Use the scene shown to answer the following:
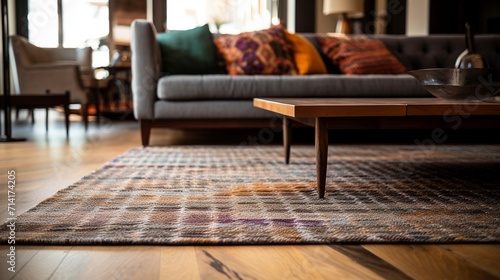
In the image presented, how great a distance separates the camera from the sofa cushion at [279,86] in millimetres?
3010

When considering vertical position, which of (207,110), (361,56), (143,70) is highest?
(361,56)

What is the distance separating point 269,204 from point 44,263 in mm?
660

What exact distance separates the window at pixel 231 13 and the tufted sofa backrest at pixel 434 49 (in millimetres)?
4073

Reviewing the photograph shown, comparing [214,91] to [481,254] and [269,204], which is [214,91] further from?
[481,254]

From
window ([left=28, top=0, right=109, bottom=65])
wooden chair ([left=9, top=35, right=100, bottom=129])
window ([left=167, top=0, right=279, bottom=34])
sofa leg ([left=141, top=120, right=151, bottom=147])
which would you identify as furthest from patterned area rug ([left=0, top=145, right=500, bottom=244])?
window ([left=167, top=0, right=279, bottom=34])

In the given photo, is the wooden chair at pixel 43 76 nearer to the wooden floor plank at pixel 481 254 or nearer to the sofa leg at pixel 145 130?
the sofa leg at pixel 145 130

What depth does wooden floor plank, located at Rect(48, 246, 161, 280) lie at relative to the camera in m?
0.95

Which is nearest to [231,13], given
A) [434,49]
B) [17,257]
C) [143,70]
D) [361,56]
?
[434,49]

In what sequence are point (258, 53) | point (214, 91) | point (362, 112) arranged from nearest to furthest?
1. point (362, 112)
2. point (214, 91)
3. point (258, 53)

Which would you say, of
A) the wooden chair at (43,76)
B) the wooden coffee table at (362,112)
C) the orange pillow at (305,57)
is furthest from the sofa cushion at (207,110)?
the wooden chair at (43,76)

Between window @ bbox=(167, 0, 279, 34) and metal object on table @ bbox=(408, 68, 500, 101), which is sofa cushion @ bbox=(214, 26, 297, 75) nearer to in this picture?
metal object on table @ bbox=(408, 68, 500, 101)

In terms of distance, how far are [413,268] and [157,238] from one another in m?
0.54

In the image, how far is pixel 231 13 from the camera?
309 inches

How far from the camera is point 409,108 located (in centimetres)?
149
